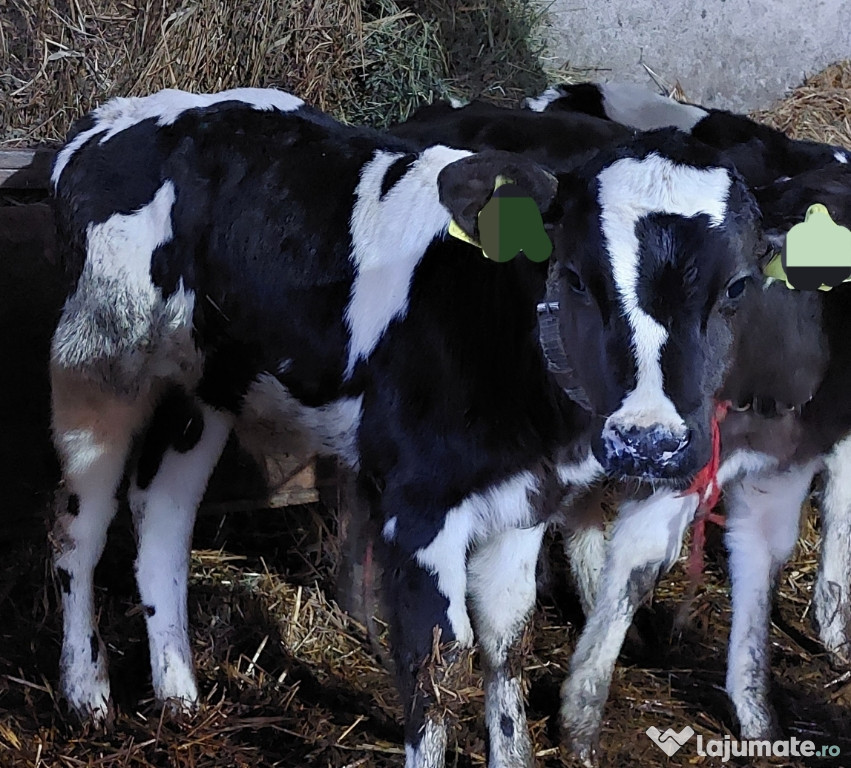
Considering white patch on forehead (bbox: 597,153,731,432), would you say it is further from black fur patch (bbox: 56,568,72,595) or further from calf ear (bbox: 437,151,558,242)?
black fur patch (bbox: 56,568,72,595)

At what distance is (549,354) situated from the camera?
2434 millimetres

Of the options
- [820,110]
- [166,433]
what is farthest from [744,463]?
[820,110]

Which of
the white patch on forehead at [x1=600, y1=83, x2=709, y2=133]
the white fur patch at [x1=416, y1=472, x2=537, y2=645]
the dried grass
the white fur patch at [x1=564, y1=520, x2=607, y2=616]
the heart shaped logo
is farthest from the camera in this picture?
the dried grass

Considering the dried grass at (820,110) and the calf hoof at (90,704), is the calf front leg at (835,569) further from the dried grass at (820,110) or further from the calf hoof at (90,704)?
the dried grass at (820,110)

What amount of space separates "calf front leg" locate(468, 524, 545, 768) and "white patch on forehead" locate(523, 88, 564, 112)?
2094 millimetres

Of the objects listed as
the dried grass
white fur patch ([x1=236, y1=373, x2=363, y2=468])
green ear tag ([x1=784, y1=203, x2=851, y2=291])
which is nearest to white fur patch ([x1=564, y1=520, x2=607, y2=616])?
white fur patch ([x1=236, y1=373, x2=363, y2=468])

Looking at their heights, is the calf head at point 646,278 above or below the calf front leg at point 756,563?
above

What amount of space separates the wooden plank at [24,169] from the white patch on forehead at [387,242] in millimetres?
1515

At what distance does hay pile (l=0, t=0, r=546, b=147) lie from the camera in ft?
14.0

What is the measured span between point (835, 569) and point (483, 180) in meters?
2.01

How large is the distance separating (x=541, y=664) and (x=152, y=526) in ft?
4.18

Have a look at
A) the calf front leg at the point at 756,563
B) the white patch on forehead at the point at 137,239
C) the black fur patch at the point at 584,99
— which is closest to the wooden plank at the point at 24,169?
the white patch on forehead at the point at 137,239

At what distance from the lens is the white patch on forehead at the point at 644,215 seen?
7.13 feet

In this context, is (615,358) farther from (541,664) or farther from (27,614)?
(27,614)
